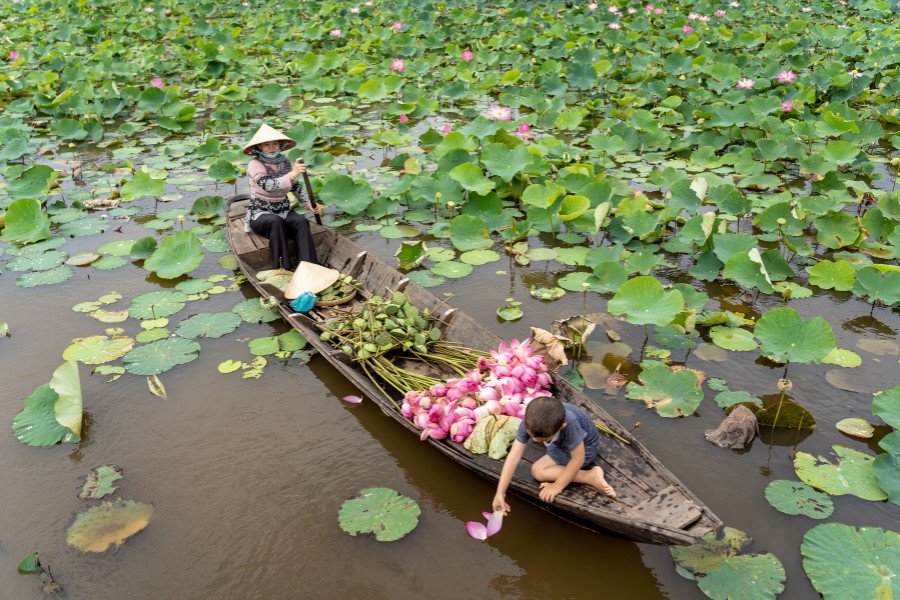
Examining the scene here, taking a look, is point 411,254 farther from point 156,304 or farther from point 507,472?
point 507,472

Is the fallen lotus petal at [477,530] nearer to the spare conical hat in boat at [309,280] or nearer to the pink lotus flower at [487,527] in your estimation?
the pink lotus flower at [487,527]

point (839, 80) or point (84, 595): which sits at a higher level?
point (839, 80)

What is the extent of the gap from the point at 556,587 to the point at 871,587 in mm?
1206

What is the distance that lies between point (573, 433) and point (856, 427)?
177cm

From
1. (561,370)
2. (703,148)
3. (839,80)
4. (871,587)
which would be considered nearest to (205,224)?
(561,370)

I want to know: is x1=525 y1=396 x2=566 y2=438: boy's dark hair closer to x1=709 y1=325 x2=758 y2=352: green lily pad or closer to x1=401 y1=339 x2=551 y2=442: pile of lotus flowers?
x1=401 y1=339 x2=551 y2=442: pile of lotus flowers

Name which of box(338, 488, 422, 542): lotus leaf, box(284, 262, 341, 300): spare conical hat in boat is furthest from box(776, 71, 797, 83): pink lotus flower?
box(338, 488, 422, 542): lotus leaf

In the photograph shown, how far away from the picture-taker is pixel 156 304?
4902 millimetres

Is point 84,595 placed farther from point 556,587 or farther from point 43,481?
point 556,587

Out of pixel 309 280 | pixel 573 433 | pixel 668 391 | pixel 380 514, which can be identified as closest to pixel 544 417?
pixel 573 433

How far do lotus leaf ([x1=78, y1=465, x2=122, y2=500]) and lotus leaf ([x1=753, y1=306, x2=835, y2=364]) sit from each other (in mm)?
3516

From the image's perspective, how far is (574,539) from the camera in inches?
120

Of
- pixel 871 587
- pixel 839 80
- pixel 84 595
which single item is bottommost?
pixel 84 595

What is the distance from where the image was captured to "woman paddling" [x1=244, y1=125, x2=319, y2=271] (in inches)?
203
